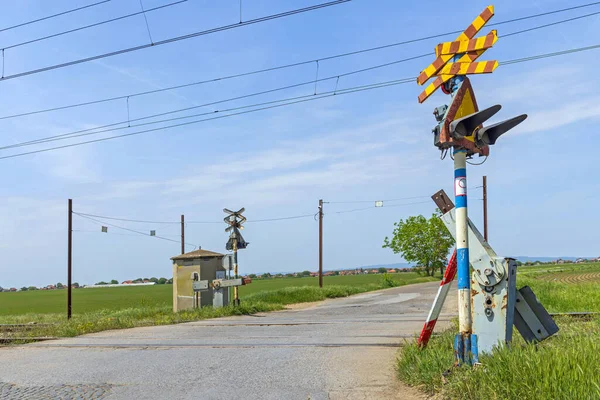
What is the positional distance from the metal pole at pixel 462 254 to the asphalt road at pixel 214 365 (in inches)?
40.3

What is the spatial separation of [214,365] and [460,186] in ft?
16.0

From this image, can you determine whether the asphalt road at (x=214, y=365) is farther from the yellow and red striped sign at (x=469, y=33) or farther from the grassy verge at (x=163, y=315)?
the yellow and red striped sign at (x=469, y=33)

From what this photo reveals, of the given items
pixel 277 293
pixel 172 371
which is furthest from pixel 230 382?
pixel 277 293

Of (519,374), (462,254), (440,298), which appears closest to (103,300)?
(440,298)

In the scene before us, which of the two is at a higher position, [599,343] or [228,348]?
[599,343]

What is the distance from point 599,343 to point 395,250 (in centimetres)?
7640

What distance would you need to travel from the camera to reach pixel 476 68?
6285 mm

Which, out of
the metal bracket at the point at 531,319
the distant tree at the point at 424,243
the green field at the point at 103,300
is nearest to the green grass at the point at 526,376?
the metal bracket at the point at 531,319

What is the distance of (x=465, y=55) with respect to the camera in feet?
21.2

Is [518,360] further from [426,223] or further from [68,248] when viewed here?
[426,223]

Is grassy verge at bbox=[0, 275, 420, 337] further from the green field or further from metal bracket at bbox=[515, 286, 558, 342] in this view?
metal bracket at bbox=[515, 286, 558, 342]

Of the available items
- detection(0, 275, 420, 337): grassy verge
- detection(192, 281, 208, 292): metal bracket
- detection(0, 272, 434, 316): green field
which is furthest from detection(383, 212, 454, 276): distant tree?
detection(192, 281, 208, 292): metal bracket

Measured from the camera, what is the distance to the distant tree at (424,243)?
255ft

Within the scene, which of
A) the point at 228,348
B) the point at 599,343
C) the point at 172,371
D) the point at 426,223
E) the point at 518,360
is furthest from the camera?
the point at 426,223
